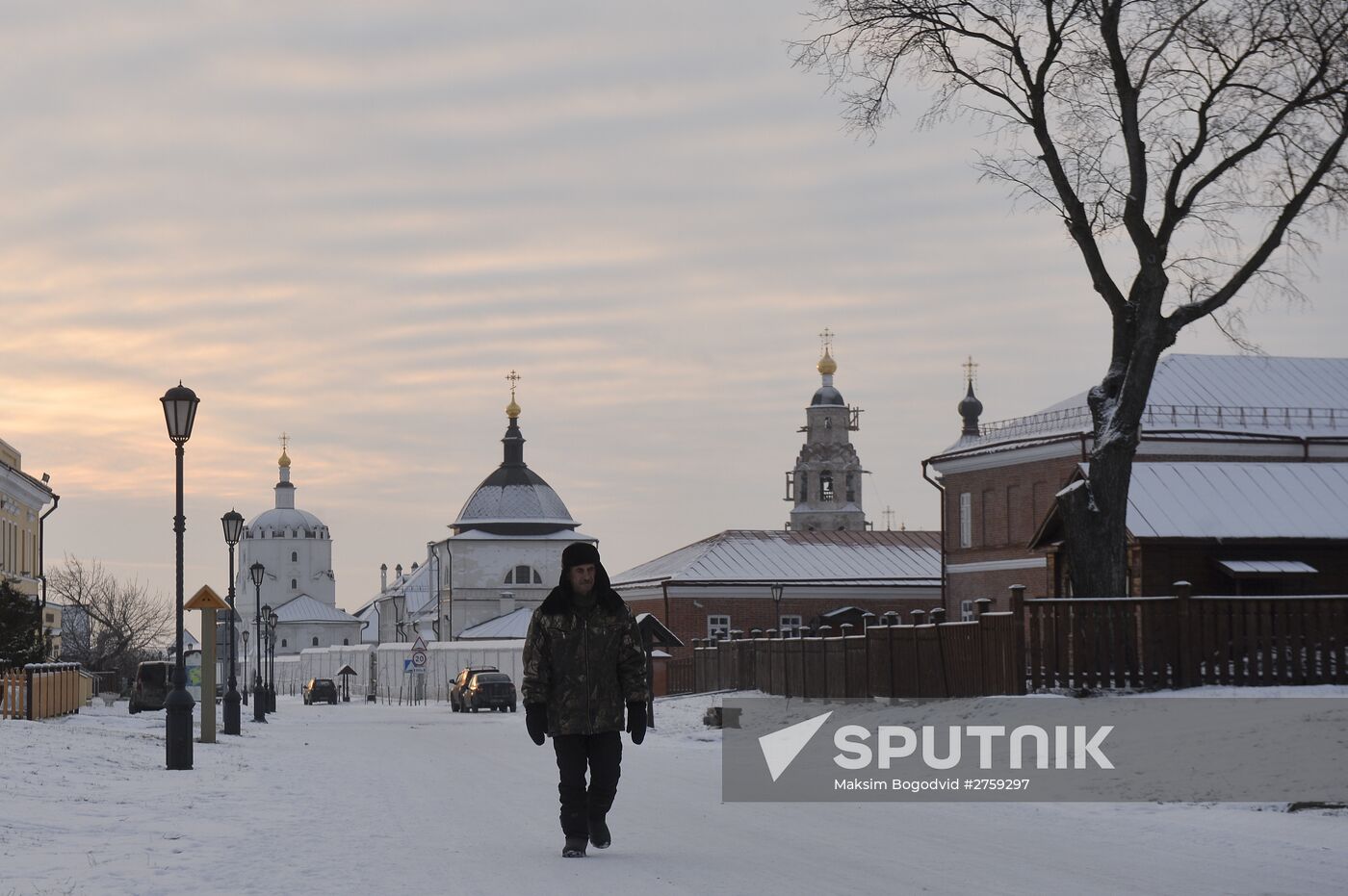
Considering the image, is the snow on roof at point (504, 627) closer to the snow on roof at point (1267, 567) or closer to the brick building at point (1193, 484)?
the brick building at point (1193, 484)

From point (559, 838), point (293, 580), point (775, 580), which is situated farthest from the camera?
point (293, 580)

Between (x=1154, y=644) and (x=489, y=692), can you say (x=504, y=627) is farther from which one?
(x=1154, y=644)

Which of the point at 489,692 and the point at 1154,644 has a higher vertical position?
the point at 1154,644

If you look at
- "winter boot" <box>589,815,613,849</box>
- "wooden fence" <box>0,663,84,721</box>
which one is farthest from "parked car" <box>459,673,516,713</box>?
"winter boot" <box>589,815,613,849</box>

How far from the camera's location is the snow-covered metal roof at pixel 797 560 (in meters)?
69.8

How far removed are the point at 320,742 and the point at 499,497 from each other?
7906 centimetres

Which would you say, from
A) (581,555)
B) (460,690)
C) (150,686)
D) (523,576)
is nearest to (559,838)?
(581,555)

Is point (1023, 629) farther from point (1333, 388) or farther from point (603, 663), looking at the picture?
point (1333, 388)

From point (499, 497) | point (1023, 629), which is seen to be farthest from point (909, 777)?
point (499, 497)

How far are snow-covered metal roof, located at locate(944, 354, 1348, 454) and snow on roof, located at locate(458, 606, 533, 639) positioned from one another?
152 feet

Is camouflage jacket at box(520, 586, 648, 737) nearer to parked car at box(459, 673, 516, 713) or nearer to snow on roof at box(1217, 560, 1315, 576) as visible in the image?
snow on roof at box(1217, 560, 1315, 576)

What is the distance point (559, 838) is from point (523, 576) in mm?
94983

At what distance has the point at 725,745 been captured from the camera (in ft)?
84.4

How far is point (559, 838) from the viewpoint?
12.3m
